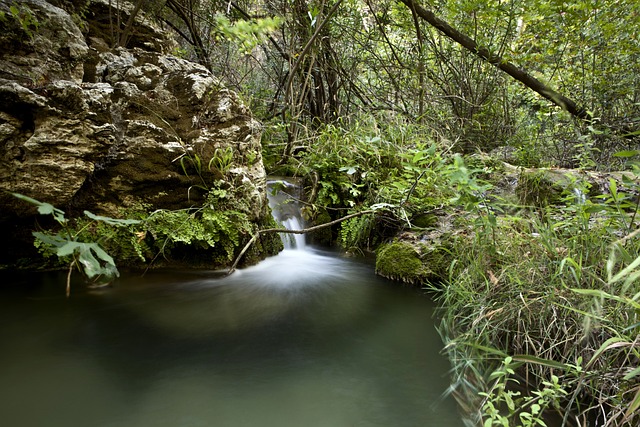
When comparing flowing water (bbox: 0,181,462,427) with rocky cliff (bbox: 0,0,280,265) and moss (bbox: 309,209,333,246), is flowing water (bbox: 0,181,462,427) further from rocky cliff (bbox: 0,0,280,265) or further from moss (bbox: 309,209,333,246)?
moss (bbox: 309,209,333,246)

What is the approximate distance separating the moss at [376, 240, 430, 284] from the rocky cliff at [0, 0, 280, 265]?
160cm

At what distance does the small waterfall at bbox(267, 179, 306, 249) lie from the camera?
16.1 feet

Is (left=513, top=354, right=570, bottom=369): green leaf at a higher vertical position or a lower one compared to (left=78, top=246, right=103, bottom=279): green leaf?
lower

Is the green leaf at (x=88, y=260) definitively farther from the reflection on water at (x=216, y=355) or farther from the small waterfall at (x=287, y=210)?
the small waterfall at (x=287, y=210)

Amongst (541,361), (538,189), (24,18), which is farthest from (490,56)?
(24,18)

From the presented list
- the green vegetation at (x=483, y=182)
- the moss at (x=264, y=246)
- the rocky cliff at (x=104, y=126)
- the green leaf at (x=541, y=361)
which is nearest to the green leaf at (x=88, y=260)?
the green vegetation at (x=483, y=182)

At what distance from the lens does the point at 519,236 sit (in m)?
2.45

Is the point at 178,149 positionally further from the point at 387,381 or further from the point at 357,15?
the point at 357,15

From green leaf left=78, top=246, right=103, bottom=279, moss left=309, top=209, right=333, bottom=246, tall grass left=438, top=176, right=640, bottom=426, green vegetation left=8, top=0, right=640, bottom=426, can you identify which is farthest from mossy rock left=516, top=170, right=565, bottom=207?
green leaf left=78, top=246, right=103, bottom=279

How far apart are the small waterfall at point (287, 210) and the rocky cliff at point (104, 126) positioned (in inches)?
21.8

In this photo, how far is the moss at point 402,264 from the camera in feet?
11.6

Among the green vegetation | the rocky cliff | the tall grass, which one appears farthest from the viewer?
the rocky cliff

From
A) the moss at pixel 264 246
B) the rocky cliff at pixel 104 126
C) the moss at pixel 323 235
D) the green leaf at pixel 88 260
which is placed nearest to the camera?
the green leaf at pixel 88 260

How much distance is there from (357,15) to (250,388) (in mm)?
7153
